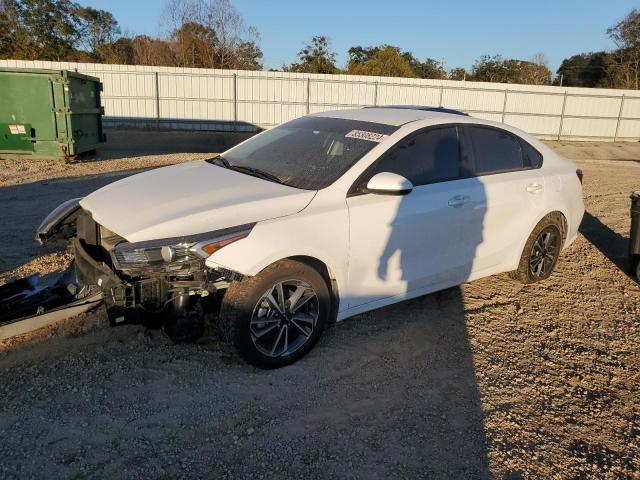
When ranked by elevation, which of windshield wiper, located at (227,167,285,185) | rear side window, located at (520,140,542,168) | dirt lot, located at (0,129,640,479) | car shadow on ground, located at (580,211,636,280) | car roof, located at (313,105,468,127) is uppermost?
car roof, located at (313,105,468,127)

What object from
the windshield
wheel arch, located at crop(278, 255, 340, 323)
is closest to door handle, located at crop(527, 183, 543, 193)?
the windshield

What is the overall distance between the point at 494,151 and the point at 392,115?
103 centimetres

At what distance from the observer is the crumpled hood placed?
3236 millimetres

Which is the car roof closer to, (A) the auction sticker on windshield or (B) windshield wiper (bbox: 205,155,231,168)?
(A) the auction sticker on windshield

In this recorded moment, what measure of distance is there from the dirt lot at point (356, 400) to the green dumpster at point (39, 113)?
31.5ft

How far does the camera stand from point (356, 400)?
11.0 ft

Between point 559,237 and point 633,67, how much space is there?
42509 mm

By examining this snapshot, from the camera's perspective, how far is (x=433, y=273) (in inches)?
170

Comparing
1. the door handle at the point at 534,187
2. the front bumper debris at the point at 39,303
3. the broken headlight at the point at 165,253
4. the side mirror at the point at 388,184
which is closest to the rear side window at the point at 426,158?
the side mirror at the point at 388,184

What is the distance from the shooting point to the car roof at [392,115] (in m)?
4.38

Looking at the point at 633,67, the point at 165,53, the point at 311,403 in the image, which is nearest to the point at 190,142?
the point at 165,53

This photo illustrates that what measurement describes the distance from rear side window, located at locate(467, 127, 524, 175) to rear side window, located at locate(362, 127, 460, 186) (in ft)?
0.84

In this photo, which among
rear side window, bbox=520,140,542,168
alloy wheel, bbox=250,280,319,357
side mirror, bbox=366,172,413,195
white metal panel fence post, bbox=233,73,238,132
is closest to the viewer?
alloy wheel, bbox=250,280,319,357

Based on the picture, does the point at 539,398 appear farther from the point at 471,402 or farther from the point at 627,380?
the point at 627,380
